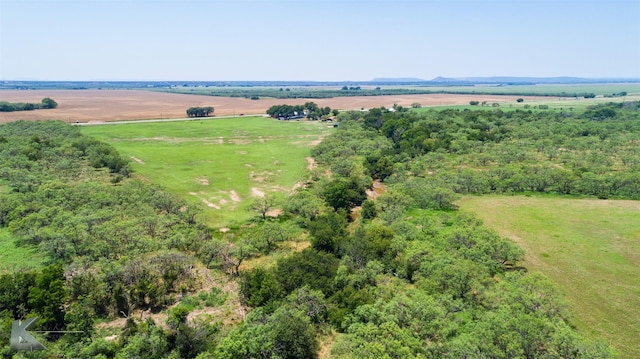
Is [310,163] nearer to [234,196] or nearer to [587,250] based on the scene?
[234,196]

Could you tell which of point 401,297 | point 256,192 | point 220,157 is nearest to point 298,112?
point 220,157

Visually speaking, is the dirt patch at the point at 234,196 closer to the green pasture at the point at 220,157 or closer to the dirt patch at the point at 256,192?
the green pasture at the point at 220,157

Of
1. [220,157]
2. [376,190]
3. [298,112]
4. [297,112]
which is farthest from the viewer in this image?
[297,112]

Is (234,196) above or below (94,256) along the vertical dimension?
below

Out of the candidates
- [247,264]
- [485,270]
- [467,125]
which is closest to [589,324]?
[485,270]

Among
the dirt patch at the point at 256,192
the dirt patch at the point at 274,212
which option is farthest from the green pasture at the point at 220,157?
the dirt patch at the point at 274,212

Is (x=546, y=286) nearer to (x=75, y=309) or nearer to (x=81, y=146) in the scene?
(x=75, y=309)
